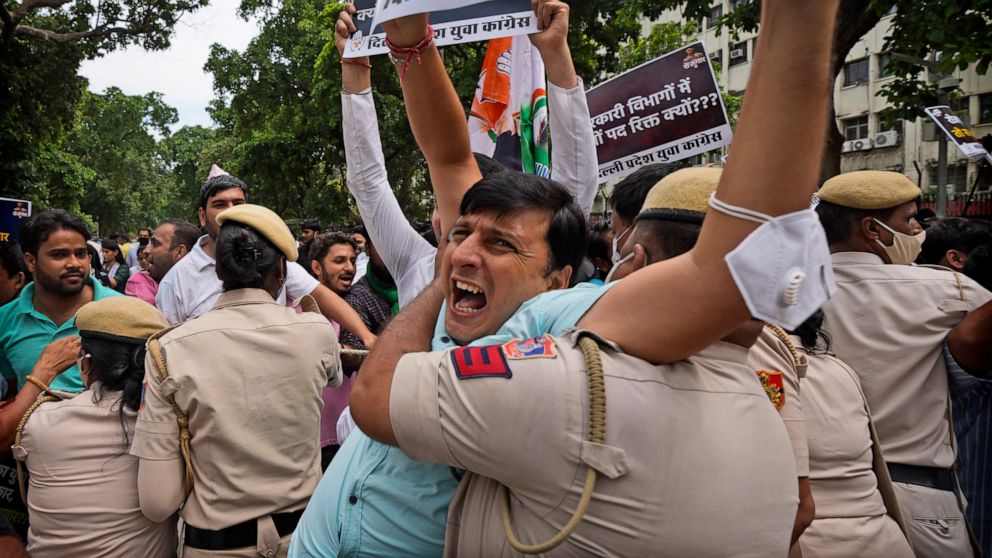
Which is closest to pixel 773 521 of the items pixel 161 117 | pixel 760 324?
pixel 760 324

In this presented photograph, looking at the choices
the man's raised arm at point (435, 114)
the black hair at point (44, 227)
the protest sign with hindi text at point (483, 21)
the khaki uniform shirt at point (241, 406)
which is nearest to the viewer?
the man's raised arm at point (435, 114)

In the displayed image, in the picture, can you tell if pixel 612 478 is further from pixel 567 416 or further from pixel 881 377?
pixel 881 377

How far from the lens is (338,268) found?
5230mm

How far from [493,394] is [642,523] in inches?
12.3

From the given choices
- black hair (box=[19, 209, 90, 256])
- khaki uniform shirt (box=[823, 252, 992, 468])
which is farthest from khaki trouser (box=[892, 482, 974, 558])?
black hair (box=[19, 209, 90, 256])

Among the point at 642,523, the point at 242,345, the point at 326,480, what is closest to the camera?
the point at 642,523

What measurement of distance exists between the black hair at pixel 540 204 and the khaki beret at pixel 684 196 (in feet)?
0.74

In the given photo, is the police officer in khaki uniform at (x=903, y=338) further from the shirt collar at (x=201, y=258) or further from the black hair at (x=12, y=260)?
the black hair at (x=12, y=260)

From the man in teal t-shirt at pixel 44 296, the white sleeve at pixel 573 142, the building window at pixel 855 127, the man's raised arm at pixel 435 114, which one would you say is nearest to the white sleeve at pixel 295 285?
the man in teal t-shirt at pixel 44 296

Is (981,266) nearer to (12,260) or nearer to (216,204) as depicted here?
(216,204)

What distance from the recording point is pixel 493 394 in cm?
114

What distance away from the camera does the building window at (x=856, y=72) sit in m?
32.8

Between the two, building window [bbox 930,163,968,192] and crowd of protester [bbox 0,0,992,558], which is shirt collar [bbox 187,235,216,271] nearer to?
crowd of protester [bbox 0,0,992,558]

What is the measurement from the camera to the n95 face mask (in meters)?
1.01
